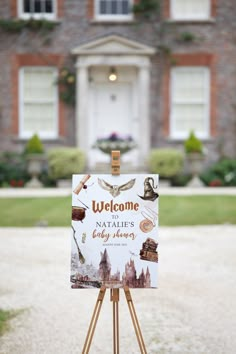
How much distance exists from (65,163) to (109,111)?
7.78 ft

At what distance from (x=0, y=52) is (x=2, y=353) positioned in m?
15.3

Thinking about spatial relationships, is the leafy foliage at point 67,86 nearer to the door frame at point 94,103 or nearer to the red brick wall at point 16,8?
the door frame at point 94,103

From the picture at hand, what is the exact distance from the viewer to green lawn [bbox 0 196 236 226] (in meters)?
12.0

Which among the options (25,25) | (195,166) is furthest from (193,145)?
(25,25)

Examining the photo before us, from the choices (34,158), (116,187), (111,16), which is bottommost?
(34,158)

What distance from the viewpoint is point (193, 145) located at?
61.2ft

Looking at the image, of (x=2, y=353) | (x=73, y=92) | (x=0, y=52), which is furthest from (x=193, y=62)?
(x=2, y=353)

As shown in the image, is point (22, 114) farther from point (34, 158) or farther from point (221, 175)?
point (221, 175)

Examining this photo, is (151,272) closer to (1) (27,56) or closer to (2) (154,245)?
(2) (154,245)

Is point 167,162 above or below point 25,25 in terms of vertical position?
below

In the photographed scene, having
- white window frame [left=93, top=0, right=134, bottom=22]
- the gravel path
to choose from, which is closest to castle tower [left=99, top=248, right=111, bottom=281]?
the gravel path

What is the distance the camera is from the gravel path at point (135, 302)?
5422 millimetres

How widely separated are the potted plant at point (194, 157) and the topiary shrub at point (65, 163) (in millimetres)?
2701

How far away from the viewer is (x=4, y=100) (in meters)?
19.7
